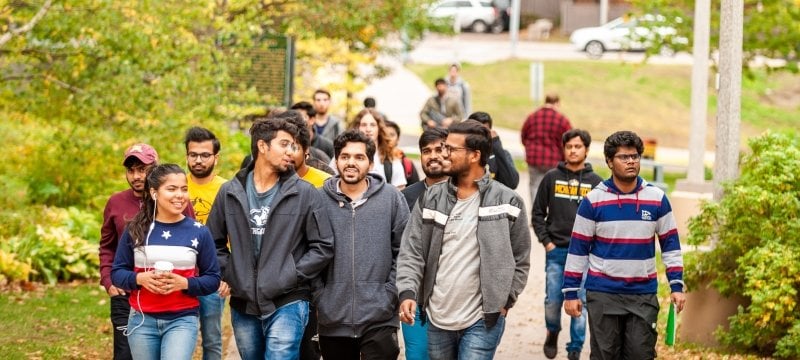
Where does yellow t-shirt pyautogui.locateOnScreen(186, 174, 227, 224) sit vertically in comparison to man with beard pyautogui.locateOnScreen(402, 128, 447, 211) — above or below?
below

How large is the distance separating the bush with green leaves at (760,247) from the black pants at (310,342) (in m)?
3.57

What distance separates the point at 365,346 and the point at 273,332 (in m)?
0.54

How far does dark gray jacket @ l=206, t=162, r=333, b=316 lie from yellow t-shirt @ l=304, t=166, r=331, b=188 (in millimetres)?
1007

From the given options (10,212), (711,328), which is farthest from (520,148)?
(711,328)

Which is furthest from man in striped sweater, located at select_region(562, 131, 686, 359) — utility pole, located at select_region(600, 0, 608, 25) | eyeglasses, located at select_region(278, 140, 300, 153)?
utility pole, located at select_region(600, 0, 608, 25)

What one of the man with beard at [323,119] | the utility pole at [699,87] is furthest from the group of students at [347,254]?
the utility pole at [699,87]

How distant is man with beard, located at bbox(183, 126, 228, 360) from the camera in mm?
8328

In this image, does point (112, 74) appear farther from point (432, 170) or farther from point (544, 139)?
point (432, 170)

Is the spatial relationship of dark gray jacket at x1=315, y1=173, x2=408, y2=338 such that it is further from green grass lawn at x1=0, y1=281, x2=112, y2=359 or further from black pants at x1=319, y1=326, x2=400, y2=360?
green grass lawn at x1=0, y1=281, x2=112, y2=359

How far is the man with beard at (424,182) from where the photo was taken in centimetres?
760

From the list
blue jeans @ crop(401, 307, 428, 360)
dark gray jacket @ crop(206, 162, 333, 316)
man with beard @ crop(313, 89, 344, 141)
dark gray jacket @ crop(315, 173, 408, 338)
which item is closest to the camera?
dark gray jacket @ crop(206, 162, 333, 316)

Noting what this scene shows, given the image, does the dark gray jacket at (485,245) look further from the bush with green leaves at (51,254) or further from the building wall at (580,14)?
the building wall at (580,14)

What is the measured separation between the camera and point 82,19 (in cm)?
1295

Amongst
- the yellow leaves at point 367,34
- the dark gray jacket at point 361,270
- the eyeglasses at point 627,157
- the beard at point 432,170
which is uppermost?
the yellow leaves at point 367,34
